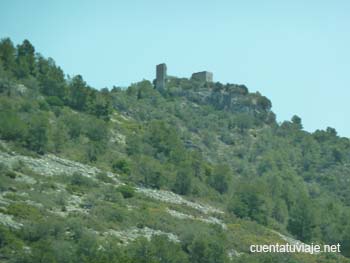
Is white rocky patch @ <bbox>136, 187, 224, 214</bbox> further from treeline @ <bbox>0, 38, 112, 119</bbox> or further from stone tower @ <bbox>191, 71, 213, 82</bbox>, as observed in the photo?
stone tower @ <bbox>191, 71, 213, 82</bbox>

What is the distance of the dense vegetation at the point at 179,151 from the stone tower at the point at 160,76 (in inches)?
73.2

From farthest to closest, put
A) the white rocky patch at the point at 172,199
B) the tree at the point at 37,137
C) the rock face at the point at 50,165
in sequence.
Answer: the tree at the point at 37,137 < the white rocky patch at the point at 172,199 < the rock face at the point at 50,165

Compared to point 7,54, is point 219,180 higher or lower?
lower

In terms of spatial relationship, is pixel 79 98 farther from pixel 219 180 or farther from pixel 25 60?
pixel 219 180

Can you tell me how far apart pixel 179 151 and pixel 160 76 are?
144ft

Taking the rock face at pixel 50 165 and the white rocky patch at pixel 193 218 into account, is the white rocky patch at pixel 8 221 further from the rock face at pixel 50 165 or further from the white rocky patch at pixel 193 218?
the white rocky patch at pixel 193 218

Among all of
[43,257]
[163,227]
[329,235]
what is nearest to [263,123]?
[329,235]

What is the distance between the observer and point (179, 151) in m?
85.1

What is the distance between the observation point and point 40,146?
67750 mm

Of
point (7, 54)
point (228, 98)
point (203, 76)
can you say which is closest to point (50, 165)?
point (7, 54)

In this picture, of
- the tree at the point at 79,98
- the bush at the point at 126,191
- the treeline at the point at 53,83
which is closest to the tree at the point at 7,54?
the treeline at the point at 53,83

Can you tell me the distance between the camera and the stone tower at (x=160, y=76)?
127 m

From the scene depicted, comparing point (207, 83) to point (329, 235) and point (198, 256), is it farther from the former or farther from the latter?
point (198, 256)

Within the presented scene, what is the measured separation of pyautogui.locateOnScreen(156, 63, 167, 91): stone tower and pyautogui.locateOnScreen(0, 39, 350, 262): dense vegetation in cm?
186
